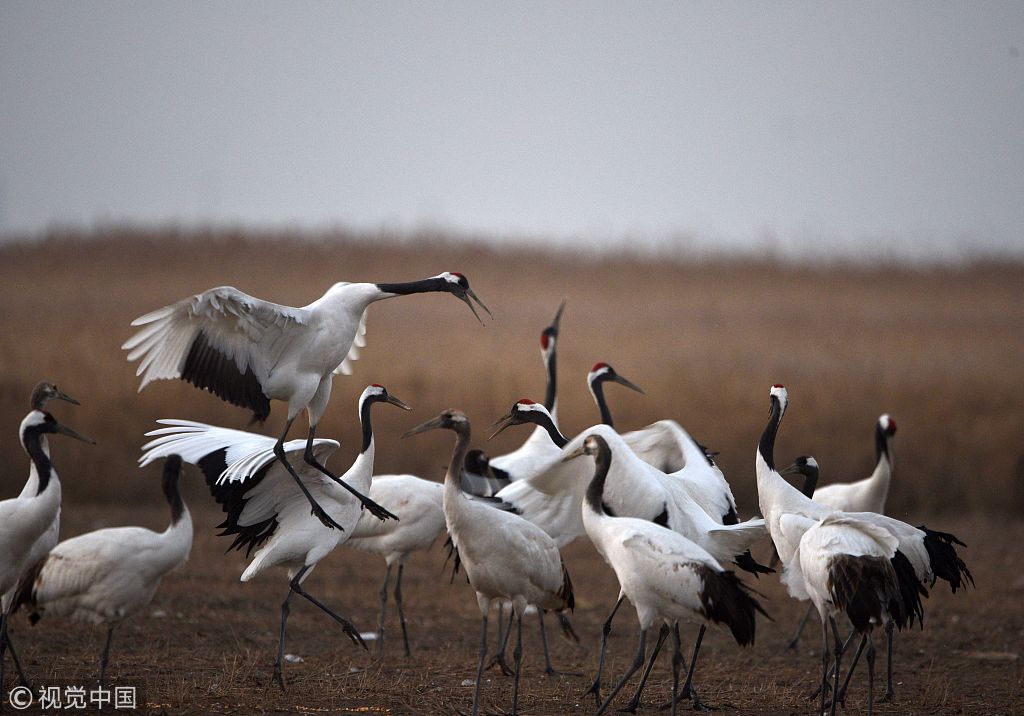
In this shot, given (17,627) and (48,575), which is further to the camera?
(17,627)

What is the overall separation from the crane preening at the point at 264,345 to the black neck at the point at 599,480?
1.09m

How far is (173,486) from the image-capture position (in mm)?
6293

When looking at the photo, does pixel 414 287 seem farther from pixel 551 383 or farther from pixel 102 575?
pixel 102 575

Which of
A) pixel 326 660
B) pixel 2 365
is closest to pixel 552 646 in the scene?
pixel 326 660

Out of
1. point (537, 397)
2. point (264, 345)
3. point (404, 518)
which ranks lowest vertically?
point (537, 397)

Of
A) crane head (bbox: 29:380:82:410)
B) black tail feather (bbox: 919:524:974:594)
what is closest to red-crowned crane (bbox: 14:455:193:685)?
crane head (bbox: 29:380:82:410)

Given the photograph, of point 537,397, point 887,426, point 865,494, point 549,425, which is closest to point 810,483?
point 865,494

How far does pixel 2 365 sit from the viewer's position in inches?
562

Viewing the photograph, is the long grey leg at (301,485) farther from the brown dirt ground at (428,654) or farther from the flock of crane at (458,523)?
the brown dirt ground at (428,654)

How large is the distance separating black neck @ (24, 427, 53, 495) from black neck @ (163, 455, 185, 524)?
0.58 m

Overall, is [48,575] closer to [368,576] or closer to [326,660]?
[326,660]

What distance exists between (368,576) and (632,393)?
17.3 ft

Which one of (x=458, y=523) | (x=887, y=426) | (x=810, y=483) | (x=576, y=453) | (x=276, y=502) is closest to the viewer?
(x=458, y=523)

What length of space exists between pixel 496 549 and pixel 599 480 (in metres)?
0.60
